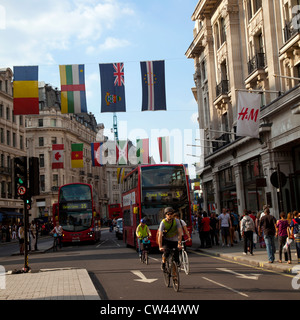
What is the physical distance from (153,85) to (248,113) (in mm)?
5688

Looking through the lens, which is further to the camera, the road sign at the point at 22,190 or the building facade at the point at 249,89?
the building facade at the point at 249,89

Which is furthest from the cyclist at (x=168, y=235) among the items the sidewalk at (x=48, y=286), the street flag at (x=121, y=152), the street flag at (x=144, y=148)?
the street flag at (x=121, y=152)

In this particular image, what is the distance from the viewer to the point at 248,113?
23.9 metres

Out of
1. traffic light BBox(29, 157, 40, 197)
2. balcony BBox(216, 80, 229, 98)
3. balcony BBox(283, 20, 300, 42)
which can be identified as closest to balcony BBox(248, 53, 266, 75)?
balcony BBox(283, 20, 300, 42)

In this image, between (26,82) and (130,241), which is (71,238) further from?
(26,82)

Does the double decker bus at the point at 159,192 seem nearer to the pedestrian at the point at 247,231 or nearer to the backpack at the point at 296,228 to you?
the pedestrian at the point at 247,231

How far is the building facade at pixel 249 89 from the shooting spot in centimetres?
2520

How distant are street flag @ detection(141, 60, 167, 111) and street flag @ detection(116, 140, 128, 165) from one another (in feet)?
65.0

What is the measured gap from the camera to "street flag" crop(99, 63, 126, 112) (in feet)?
84.7

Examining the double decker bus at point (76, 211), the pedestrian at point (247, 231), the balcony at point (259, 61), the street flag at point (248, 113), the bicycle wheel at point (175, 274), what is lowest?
the bicycle wheel at point (175, 274)

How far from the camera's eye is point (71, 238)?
32.6 m

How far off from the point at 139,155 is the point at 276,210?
20895 millimetres

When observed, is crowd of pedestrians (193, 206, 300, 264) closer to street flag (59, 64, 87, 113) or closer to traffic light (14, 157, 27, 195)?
traffic light (14, 157, 27, 195)

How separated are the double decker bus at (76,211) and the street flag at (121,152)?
43.3 ft
